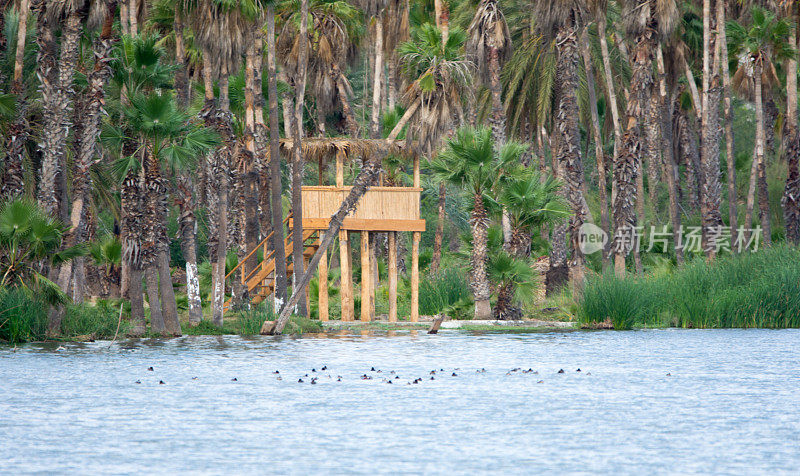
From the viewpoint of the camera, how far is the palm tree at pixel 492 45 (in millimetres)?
34312

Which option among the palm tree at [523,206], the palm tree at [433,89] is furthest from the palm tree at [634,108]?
the palm tree at [433,89]

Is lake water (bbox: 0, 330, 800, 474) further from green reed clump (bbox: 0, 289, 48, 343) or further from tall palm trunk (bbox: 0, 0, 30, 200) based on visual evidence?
tall palm trunk (bbox: 0, 0, 30, 200)

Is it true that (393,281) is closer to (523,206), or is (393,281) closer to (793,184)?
(523,206)

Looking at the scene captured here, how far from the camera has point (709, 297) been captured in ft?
93.1

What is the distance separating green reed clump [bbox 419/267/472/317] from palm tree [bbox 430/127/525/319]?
1.67 metres

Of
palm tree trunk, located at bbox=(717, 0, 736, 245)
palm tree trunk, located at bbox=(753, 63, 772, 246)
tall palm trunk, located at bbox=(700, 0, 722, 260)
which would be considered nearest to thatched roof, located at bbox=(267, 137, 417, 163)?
tall palm trunk, located at bbox=(700, 0, 722, 260)

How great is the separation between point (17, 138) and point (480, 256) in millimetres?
13401

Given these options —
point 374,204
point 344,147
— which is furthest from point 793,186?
point 344,147

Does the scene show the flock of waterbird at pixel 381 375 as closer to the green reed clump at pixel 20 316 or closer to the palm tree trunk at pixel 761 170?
the green reed clump at pixel 20 316

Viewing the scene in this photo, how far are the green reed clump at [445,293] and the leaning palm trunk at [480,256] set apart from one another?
142 cm

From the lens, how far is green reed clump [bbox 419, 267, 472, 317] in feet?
106

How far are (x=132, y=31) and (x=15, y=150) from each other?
9116 mm

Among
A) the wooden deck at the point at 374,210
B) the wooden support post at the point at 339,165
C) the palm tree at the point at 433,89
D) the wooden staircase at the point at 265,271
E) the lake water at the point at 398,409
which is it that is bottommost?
the lake water at the point at 398,409

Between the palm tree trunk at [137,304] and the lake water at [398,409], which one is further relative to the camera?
the palm tree trunk at [137,304]
